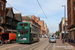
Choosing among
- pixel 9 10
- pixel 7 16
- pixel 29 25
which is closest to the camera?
pixel 29 25

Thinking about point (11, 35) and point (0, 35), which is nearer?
point (0, 35)

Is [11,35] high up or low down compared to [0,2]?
down

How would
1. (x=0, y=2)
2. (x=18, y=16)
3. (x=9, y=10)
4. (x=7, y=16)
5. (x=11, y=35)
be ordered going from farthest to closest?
(x=18, y=16), (x=9, y=10), (x=7, y=16), (x=0, y=2), (x=11, y=35)

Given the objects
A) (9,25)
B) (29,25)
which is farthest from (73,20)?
(9,25)

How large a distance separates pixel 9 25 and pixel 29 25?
52.9 feet

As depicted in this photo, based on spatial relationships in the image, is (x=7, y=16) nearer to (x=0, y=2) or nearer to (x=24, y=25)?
(x=0, y=2)

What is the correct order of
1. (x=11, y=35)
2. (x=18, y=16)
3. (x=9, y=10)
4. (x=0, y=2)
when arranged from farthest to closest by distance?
(x=18, y=16), (x=9, y=10), (x=0, y=2), (x=11, y=35)

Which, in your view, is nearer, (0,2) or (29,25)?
(29,25)

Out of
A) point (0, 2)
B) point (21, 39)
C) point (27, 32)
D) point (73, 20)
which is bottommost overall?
point (21, 39)

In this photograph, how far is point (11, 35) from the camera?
26.1m

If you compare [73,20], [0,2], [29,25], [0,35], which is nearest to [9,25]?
[0,2]

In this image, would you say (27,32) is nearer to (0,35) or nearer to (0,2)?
(0,35)

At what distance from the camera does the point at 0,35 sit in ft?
67.4

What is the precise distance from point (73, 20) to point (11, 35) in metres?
17.1
